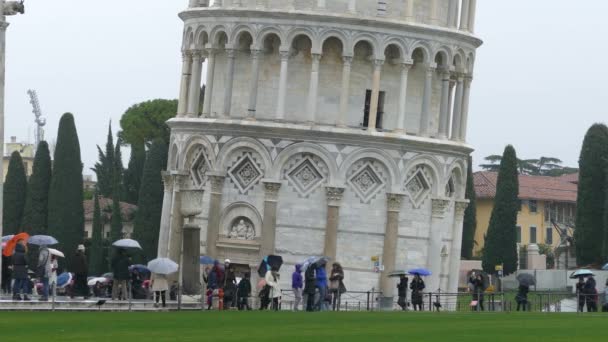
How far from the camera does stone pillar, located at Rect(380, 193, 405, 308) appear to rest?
74.9 meters

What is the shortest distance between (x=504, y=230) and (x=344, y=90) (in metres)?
34.5

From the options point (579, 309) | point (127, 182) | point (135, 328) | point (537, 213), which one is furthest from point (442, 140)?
point (537, 213)

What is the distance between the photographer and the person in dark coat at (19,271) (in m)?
51.2

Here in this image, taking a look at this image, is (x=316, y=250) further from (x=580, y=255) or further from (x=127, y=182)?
(x=127, y=182)

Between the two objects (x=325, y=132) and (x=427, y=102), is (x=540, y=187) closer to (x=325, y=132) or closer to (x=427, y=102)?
(x=427, y=102)

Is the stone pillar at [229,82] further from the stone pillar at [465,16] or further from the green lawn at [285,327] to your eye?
the green lawn at [285,327]

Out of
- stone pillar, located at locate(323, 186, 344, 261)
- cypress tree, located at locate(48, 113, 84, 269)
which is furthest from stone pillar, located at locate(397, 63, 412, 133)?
cypress tree, located at locate(48, 113, 84, 269)

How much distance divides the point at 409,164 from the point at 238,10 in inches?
346

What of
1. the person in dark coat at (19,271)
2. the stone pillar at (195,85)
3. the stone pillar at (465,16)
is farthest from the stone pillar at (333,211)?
the person in dark coat at (19,271)

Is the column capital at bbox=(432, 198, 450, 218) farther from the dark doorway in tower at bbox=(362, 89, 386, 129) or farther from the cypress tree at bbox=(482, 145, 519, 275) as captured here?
the cypress tree at bbox=(482, 145, 519, 275)

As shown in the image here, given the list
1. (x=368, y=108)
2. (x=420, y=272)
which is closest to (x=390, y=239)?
(x=420, y=272)

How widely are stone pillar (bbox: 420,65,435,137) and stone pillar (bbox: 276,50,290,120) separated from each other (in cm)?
550

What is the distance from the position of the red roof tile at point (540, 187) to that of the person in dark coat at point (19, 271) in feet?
292

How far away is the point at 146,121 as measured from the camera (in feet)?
484
